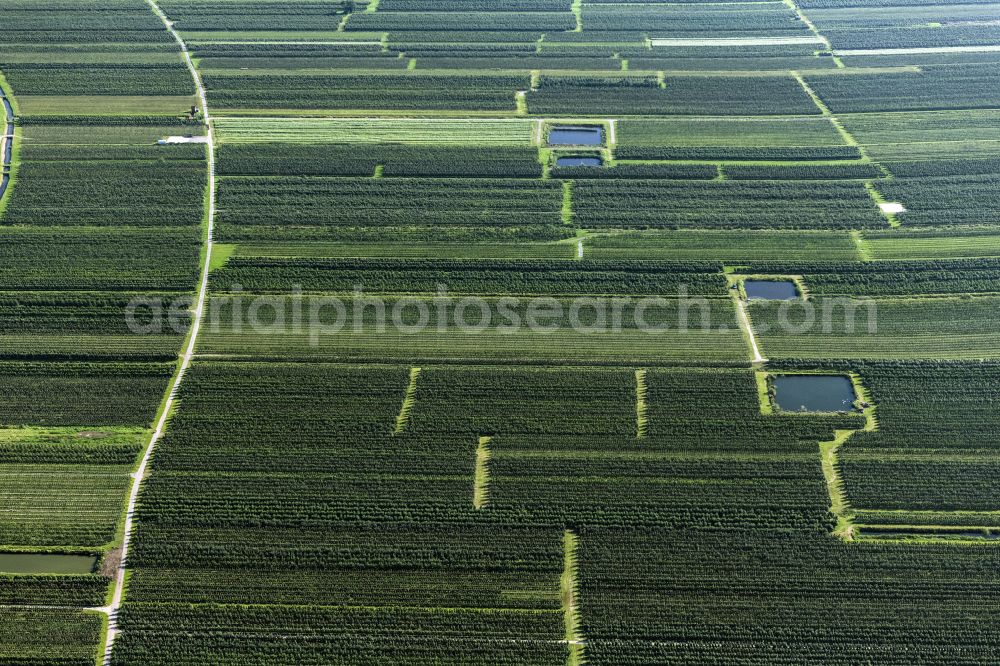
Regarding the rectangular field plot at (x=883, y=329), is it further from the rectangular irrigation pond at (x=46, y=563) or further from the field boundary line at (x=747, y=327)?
the rectangular irrigation pond at (x=46, y=563)

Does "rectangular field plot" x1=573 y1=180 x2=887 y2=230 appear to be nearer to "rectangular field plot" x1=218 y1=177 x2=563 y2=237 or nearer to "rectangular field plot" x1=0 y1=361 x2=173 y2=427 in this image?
"rectangular field plot" x1=218 y1=177 x2=563 y2=237

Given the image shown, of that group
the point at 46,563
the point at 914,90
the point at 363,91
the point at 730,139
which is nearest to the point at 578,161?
the point at 730,139

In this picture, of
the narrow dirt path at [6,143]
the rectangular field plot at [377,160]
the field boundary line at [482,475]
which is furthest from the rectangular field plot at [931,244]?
the narrow dirt path at [6,143]

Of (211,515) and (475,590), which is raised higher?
(211,515)

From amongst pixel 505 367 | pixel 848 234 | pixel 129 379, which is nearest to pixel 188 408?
pixel 129 379

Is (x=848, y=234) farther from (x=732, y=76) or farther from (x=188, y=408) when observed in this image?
(x=188, y=408)

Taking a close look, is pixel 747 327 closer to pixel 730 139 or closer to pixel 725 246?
pixel 725 246

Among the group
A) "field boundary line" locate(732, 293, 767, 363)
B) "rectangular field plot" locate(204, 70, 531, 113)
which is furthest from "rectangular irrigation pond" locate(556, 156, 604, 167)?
"field boundary line" locate(732, 293, 767, 363)
